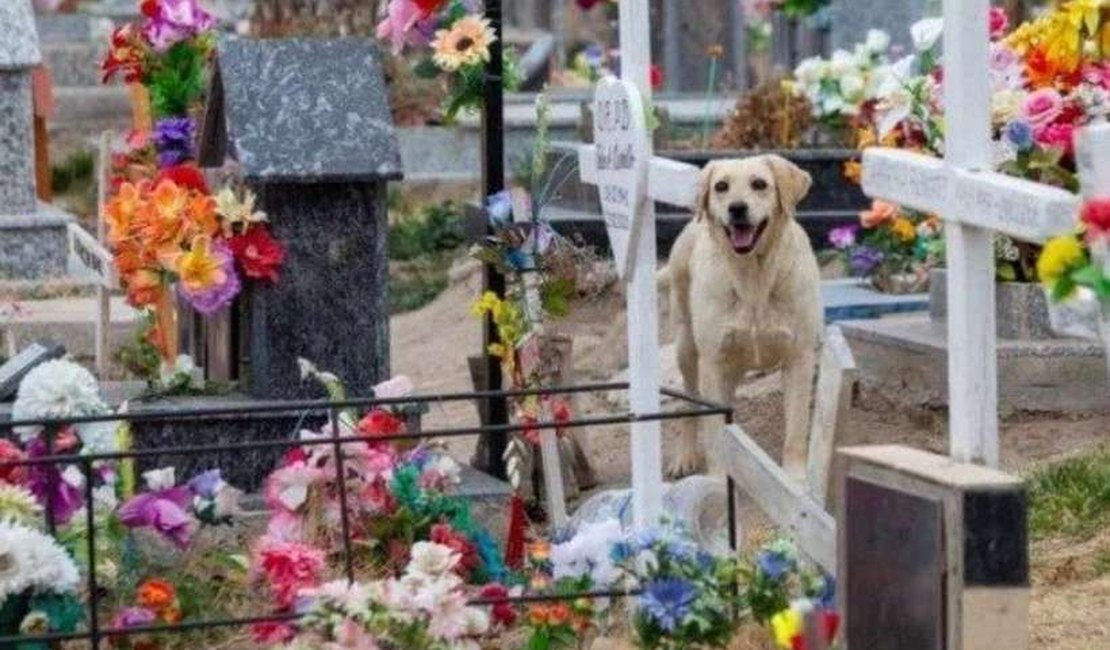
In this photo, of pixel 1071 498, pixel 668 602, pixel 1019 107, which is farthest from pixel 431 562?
pixel 1019 107

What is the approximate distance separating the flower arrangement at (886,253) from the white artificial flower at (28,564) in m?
5.28

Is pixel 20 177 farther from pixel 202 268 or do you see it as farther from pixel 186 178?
pixel 202 268

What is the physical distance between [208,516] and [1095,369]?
3.92 m

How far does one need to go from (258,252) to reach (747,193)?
142 centimetres

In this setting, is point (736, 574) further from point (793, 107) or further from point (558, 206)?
point (793, 107)

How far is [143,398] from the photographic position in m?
8.43

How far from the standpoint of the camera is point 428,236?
16.8m

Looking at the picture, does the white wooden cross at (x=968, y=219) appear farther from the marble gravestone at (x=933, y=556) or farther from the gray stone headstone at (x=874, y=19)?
the gray stone headstone at (x=874, y=19)

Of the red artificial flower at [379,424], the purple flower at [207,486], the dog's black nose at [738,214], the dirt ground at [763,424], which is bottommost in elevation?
the dirt ground at [763,424]

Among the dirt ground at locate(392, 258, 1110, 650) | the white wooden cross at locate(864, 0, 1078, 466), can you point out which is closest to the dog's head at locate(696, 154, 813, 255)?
the dirt ground at locate(392, 258, 1110, 650)

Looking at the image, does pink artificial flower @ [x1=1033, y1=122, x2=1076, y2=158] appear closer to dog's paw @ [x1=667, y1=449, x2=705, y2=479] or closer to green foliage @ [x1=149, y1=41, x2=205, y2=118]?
dog's paw @ [x1=667, y1=449, x2=705, y2=479]

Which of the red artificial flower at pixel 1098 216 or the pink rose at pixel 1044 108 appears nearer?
the red artificial flower at pixel 1098 216

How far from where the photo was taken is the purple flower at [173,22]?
30.7 ft

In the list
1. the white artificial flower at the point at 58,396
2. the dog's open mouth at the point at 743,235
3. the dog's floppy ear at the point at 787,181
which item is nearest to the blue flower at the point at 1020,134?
the dog's floppy ear at the point at 787,181
